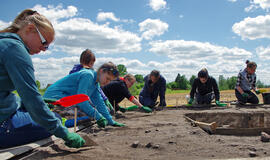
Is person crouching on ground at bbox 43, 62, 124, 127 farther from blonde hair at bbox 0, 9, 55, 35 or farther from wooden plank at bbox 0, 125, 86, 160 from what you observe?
blonde hair at bbox 0, 9, 55, 35

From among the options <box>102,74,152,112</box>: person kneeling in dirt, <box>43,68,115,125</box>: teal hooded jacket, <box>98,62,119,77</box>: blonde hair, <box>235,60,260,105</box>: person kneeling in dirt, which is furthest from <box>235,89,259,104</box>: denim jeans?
<box>98,62,119,77</box>: blonde hair

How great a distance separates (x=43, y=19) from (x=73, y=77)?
1375 mm

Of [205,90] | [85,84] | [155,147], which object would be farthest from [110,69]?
[205,90]

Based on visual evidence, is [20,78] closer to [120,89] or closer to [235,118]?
[120,89]

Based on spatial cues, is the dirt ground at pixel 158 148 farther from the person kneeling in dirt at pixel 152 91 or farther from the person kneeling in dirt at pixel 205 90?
the person kneeling in dirt at pixel 205 90

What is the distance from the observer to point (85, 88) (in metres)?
2.81

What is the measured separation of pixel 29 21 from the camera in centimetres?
161

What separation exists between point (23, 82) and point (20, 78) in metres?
0.03

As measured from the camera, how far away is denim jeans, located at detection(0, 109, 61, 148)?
1.76 m

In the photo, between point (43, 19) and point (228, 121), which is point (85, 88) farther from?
point (228, 121)

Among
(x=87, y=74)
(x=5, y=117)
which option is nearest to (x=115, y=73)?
(x=87, y=74)

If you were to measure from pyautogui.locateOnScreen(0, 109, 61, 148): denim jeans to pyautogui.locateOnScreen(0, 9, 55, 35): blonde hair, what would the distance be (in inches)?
26.8

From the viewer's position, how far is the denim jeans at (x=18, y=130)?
1.76 metres

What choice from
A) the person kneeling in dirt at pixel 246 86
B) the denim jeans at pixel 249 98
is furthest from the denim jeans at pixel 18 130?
the denim jeans at pixel 249 98
